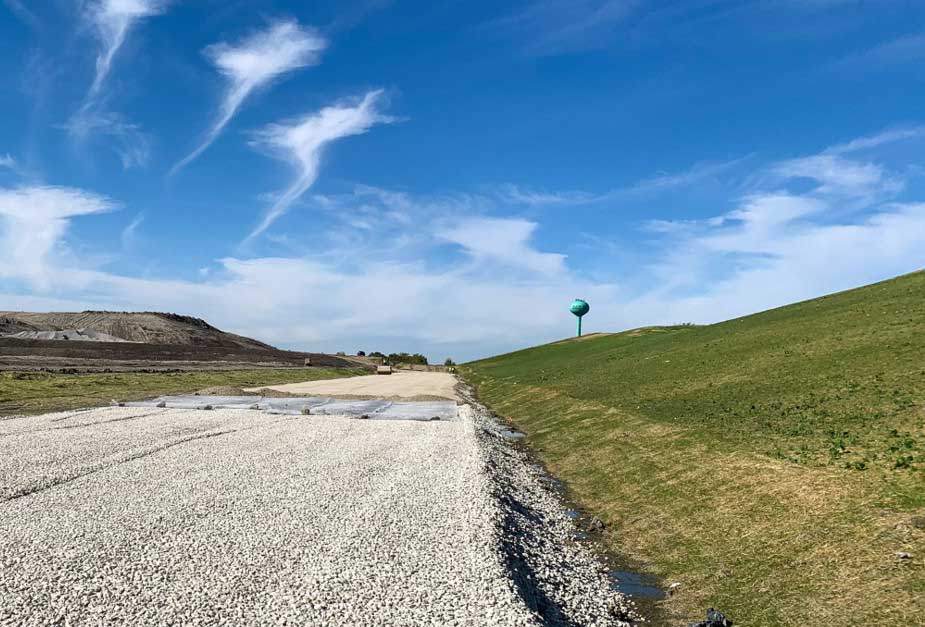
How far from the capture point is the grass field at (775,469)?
498 inches

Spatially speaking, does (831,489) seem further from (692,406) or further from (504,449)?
(504,449)

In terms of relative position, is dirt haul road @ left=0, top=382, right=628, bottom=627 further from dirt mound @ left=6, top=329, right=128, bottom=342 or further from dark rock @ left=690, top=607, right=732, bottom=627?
dirt mound @ left=6, top=329, right=128, bottom=342

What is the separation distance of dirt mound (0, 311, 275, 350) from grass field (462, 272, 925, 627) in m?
133

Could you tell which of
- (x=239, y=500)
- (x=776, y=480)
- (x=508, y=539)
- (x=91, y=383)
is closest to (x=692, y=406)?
(x=776, y=480)

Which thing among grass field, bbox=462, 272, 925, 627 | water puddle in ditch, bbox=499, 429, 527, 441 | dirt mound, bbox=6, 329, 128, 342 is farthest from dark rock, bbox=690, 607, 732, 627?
dirt mound, bbox=6, 329, 128, 342

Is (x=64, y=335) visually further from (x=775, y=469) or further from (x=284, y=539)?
(x=775, y=469)

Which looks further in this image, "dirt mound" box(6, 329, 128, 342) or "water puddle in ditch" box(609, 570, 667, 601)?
"dirt mound" box(6, 329, 128, 342)

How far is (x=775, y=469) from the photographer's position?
18.4 m

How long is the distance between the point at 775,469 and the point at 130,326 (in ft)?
536

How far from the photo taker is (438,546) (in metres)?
15.5

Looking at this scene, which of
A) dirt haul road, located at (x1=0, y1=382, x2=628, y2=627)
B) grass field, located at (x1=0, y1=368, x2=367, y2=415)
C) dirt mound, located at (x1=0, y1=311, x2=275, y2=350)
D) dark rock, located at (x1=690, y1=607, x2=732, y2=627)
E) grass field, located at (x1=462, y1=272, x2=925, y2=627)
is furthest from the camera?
dirt mound, located at (x1=0, y1=311, x2=275, y2=350)

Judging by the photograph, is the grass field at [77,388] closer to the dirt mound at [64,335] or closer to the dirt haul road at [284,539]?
the dirt haul road at [284,539]

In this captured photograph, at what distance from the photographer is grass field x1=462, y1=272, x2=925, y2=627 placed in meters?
12.6

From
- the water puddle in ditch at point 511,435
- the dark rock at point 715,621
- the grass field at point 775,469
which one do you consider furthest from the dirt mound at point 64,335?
the dark rock at point 715,621
